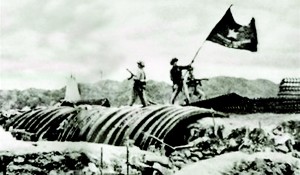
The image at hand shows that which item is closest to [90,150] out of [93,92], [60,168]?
[60,168]

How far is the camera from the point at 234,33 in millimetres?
9805

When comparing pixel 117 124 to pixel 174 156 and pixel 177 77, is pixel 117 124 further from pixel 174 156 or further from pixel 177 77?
pixel 177 77

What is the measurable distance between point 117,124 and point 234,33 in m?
3.42

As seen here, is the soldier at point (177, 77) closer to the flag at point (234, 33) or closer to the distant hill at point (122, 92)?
the flag at point (234, 33)

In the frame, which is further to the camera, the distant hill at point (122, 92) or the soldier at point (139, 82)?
the distant hill at point (122, 92)

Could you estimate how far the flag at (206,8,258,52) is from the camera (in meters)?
9.66

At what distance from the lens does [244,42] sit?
9727 millimetres

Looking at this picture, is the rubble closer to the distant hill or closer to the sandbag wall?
the sandbag wall

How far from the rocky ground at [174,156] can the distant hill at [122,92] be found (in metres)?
14.9

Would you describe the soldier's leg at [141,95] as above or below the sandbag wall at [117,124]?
above

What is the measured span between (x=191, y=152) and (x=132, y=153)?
1.14 m

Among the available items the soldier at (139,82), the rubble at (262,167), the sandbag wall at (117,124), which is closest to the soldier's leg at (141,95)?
Answer: the soldier at (139,82)

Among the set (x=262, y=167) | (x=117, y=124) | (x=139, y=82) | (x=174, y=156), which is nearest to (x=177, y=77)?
(x=139, y=82)

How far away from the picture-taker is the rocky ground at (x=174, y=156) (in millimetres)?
5848
